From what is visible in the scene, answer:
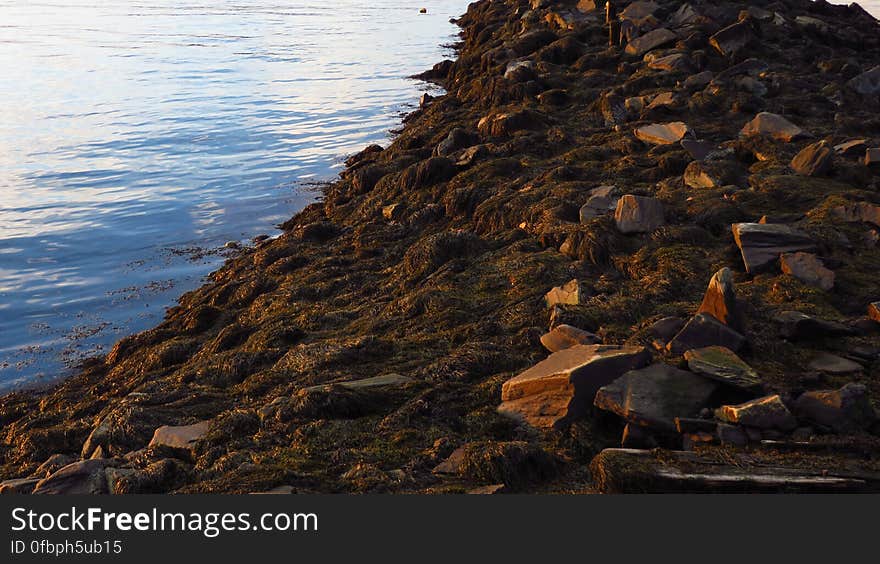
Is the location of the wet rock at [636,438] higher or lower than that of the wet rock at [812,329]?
lower

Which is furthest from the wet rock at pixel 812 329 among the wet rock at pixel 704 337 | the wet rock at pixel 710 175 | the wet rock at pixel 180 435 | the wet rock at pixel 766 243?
the wet rock at pixel 180 435

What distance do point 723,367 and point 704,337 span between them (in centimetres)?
58

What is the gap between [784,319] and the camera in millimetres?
6859

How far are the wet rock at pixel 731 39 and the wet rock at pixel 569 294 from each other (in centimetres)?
1245

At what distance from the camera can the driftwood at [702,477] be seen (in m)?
4.58

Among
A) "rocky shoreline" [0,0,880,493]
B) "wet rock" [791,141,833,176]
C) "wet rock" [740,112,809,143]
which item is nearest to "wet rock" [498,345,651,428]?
"rocky shoreline" [0,0,880,493]

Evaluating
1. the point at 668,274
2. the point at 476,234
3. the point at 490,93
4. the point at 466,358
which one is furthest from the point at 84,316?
the point at 490,93

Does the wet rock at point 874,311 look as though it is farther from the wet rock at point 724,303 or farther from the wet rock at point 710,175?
the wet rock at point 710,175

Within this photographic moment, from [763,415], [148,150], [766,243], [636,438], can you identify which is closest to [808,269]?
[766,243]

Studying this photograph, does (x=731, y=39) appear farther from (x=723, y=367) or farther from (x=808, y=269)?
(x=723, y=367)

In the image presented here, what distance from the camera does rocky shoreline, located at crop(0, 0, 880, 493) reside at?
537 cm

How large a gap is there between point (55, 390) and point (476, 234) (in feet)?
19.6

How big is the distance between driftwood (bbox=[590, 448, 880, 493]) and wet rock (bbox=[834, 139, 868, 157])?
856 centimetres

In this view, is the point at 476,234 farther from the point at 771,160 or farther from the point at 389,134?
the point at 389,134
